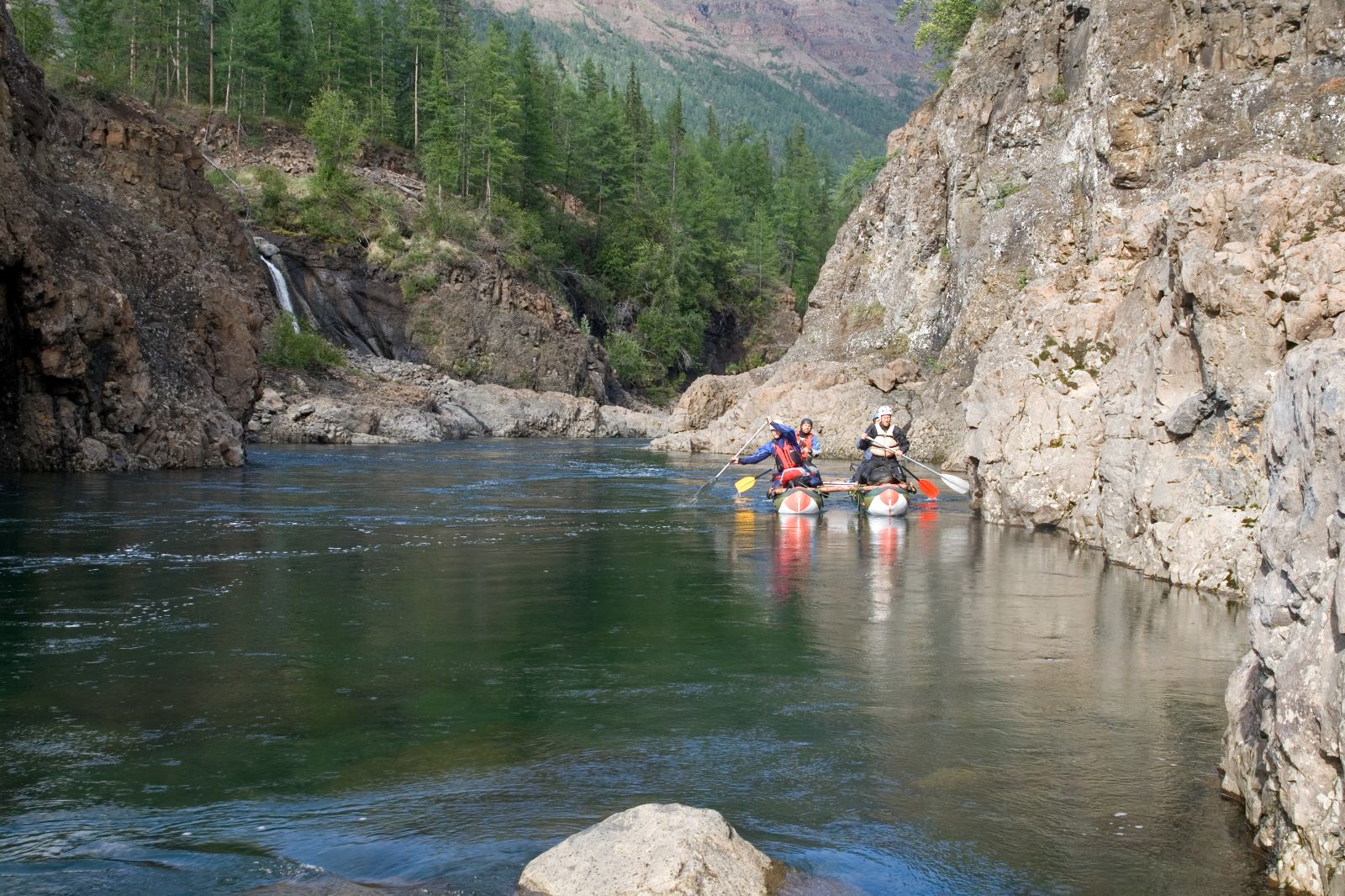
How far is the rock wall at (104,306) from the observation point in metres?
22.7

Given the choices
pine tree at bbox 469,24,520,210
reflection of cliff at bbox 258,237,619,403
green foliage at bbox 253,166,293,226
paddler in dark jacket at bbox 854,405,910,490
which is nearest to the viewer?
paddler in dark jacket at bbox 854,405,910,490

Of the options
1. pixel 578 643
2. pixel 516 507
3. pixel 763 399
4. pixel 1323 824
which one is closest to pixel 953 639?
pixel 578 643

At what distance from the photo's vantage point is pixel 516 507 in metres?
20.6

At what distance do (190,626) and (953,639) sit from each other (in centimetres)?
650

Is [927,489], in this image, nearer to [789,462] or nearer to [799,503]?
[789,462]

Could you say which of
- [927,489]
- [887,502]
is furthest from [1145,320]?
[927,489]

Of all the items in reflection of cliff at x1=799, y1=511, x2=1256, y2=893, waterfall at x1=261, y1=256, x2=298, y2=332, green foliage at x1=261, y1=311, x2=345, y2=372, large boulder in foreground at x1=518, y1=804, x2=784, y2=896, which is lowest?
reflection of cliff at x1=799, y1=511, x2=1256, y2=893

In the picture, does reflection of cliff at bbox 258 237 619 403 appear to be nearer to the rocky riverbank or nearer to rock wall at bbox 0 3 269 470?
the rocky riverbank

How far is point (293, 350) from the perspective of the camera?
1711 inches

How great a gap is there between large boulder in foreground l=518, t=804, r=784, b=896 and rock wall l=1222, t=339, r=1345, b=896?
2.14 m

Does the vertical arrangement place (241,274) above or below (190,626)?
above

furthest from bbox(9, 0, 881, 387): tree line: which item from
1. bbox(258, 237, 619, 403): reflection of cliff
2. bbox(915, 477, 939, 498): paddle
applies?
bbox(915, 477, 939, 498): paddle

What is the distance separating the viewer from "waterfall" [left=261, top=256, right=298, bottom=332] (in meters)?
50.1

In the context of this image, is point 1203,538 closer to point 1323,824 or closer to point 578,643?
point 578,643
